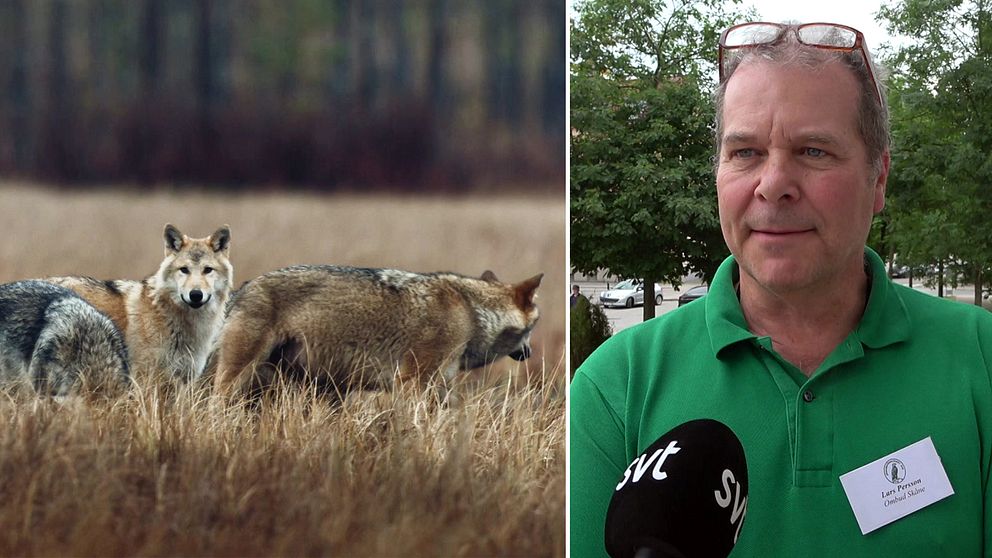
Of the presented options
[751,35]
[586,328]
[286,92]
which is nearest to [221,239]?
[286,92]

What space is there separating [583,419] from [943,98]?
18.0ft

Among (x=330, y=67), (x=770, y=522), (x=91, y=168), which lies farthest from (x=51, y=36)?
(x=770, y=522)

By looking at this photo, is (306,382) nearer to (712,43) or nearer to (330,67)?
(330,67)

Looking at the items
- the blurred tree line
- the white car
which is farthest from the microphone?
the white car

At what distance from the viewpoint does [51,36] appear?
1.98 meters

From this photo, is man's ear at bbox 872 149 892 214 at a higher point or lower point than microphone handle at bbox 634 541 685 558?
higher

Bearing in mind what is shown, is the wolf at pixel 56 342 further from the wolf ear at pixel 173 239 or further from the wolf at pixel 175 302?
the wolf ear at pixel 173 239

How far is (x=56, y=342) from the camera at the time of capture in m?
2.00

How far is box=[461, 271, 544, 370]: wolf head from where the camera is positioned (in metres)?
2.21

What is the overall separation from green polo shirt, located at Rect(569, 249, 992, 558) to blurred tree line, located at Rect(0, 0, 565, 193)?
0.85 m

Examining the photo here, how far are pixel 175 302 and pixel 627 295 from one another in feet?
18.0

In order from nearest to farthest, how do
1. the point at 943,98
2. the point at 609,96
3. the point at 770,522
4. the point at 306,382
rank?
the point at 770,522
the point at 306,382
the point at 943,98
the point at 609,96

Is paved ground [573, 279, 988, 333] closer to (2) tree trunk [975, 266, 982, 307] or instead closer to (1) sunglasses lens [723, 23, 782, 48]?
(2) tree trunk [975, 266, 982, 307]

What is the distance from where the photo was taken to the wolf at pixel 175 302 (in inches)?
80.0
